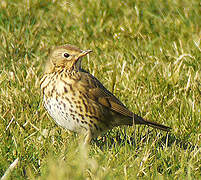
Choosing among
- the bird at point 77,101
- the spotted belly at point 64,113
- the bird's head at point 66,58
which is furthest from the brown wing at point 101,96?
the spotted belly at point 64,113

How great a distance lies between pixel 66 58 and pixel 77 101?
0.44m

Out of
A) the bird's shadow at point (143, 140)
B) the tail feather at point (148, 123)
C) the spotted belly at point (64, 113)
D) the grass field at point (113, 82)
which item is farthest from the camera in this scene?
the tail feather at point (148, 123)

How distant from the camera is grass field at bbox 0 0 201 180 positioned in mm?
4047

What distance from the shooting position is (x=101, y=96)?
486 cm

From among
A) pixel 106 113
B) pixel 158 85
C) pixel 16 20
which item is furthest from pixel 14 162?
pixel 16 20

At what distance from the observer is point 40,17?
23.9 ft

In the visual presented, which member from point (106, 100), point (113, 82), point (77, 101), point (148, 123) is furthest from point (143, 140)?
point (113, 82)

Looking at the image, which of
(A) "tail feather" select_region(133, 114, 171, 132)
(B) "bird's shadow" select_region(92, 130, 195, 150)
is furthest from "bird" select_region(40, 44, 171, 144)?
(B) "bird's shadow" select_region(92, 130, 195, 150)

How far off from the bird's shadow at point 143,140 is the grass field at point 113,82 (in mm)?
11

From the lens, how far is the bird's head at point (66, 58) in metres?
4.71

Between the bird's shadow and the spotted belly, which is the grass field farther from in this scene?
the spotted belly

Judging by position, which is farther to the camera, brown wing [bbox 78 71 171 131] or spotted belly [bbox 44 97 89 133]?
brown wing [bbox 78 71 171 131]

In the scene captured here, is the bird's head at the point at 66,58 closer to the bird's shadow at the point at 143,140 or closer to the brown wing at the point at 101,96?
the brown wing at the point at 101,96

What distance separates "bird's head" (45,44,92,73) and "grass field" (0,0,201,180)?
21.8 inches
